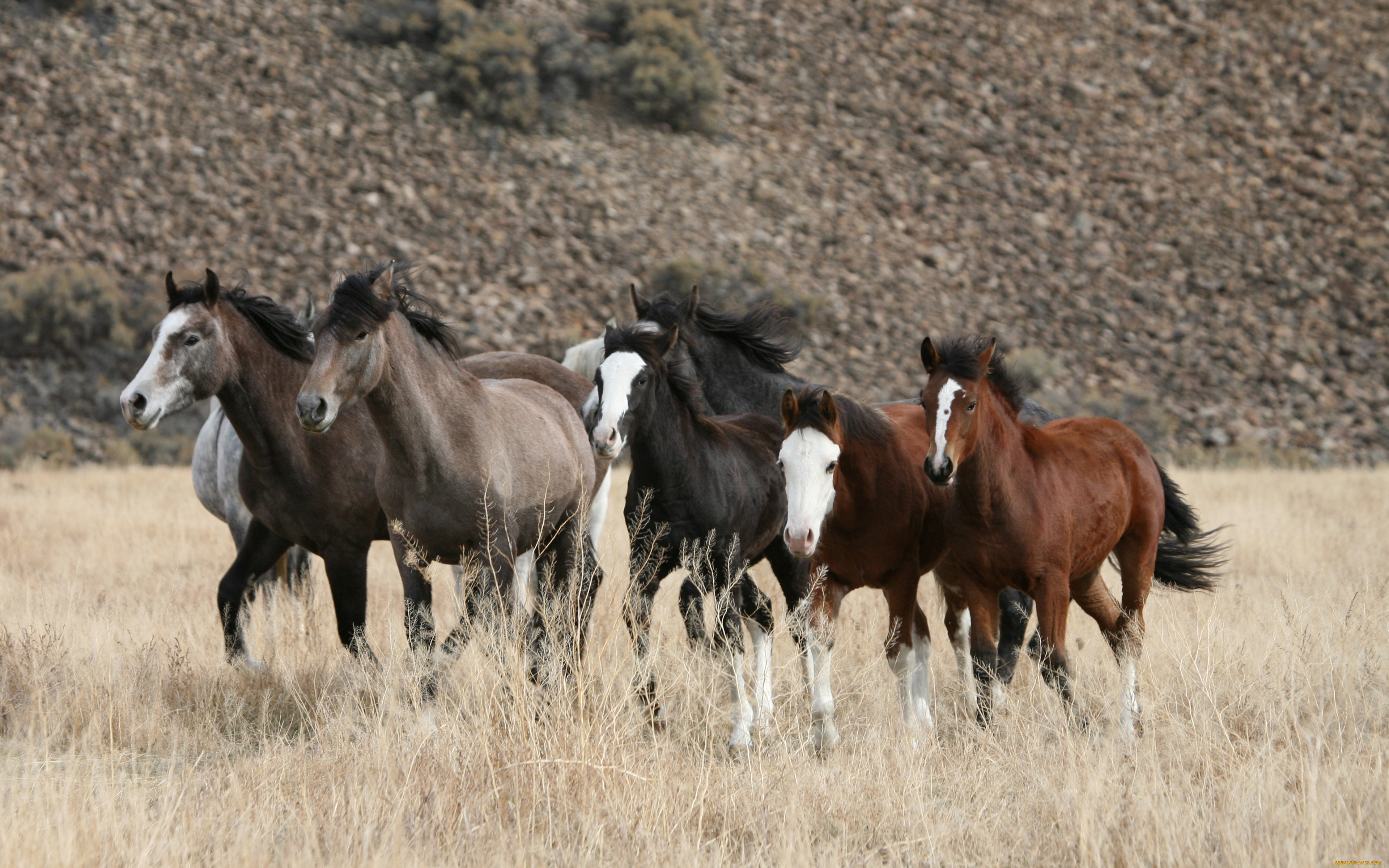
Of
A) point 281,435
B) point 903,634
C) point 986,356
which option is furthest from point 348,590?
point 986,356

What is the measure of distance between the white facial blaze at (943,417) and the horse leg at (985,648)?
85cm

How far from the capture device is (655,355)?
5.46 meters

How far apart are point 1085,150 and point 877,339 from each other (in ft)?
30.2

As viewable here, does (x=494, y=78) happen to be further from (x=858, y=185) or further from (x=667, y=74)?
(x=858, y=185)

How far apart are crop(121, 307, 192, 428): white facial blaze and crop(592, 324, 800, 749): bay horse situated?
2.05 metres

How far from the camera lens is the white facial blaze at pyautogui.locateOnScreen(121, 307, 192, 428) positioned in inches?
209

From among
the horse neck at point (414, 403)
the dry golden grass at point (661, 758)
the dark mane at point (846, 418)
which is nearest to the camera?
the dry golden grass at point (661, 758)

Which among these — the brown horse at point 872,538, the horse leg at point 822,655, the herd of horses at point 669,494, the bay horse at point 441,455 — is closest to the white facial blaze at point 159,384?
the herd of horses at point 669,494

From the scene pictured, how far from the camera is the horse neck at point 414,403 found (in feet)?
16.4

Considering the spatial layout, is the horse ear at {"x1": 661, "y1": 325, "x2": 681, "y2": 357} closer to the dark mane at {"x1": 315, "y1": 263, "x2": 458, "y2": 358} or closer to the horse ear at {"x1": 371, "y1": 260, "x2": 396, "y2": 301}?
the dark mane at {"x1": 315, "y1": 263, "x2": 458, "y2": 358}

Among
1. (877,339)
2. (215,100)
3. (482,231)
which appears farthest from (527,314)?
(215,100)

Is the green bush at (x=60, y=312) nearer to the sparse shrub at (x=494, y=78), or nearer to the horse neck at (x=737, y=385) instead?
the sparse shrub at (x=494, y=78)

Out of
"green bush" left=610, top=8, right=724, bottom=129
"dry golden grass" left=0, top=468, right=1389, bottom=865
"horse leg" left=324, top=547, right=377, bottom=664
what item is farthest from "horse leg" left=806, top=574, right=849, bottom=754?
"green bush" left=610, top=8, right=724, bottom=129

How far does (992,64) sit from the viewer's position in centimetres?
2905
